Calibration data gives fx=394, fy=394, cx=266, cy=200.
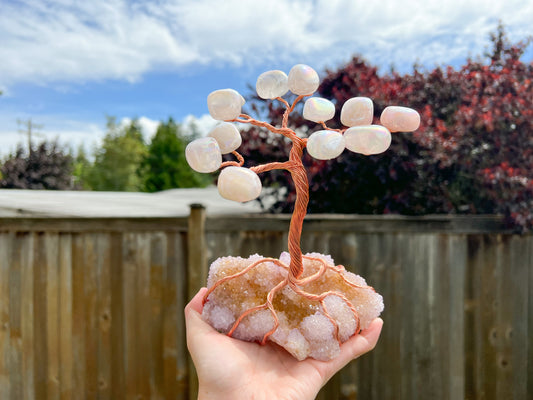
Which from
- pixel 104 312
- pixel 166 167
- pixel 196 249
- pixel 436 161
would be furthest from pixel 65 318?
pixel 166 167

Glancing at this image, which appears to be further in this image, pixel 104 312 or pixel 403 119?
pixel 104 312

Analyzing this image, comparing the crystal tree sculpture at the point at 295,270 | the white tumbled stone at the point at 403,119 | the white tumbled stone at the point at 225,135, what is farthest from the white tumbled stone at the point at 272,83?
the white tumbled stone at the point at 403,119

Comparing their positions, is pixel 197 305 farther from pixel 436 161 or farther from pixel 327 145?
pixel 436 161

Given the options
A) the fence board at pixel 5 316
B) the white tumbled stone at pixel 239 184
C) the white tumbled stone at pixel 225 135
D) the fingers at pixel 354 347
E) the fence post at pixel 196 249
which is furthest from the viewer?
the fence board at pixel 5 316

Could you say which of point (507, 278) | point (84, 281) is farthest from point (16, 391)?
point (507, 278)

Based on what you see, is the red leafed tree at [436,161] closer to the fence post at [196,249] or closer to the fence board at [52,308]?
the fence post at [196,249]

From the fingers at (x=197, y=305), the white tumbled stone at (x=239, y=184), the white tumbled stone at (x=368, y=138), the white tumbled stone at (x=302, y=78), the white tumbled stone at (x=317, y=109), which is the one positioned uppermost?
the white tumbled stone at (x=302, y=78)

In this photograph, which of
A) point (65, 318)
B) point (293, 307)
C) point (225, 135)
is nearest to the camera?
point (225, 135)
